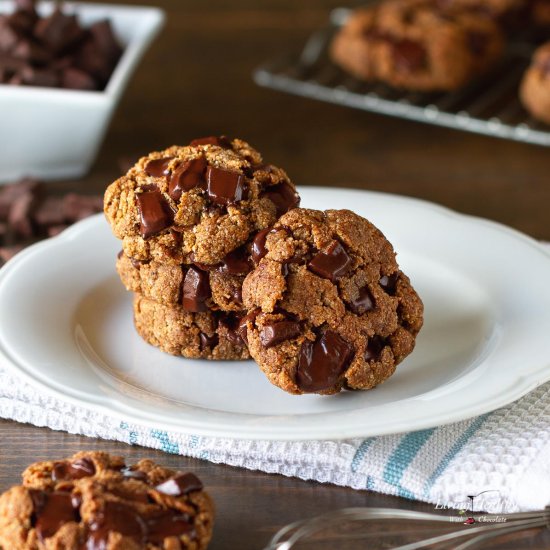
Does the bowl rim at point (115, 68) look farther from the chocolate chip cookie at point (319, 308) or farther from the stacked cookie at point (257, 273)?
the chocolate chip cookie at point (319, 308)

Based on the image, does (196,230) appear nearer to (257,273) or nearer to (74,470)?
(257,273)

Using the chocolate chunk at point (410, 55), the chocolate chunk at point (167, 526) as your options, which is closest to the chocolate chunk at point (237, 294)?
the chocolate chunk at point (167, 526)

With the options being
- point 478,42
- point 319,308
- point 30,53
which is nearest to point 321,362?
point 319,308

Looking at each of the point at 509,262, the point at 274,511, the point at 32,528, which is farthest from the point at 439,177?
the point at 32,528

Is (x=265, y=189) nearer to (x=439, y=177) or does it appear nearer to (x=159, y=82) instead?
(x=439, y=177)

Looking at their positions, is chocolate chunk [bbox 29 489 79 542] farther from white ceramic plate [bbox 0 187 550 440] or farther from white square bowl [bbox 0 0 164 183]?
white square bowl [bbox 0 0 164 183]

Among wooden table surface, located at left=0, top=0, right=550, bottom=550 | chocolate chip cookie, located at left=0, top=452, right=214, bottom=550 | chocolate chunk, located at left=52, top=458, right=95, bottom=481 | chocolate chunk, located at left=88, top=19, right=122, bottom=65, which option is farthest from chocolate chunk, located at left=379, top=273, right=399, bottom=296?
chocolate chunk, located at left=88, top=19, right=122, bottom=65

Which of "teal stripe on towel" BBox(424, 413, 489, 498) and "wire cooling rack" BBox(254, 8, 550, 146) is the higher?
"teal stripe on towel" BBox(424, 413, 489, 498)
